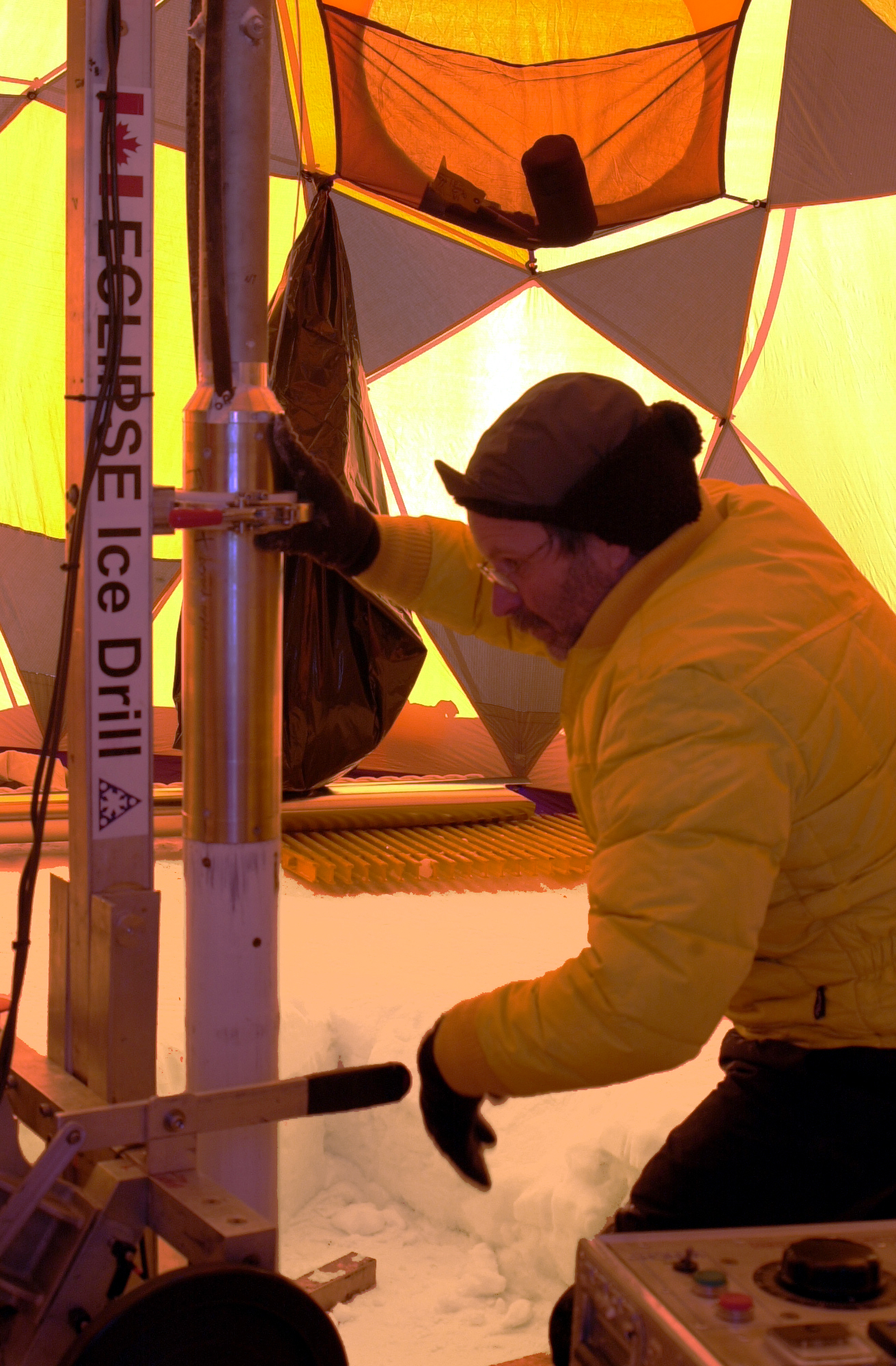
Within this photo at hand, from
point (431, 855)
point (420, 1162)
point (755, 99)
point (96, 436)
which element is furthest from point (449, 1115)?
point (755, 99)

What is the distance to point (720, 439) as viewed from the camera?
216 inches

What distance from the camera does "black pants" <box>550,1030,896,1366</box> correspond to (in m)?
1.67

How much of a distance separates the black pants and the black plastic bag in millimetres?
2891

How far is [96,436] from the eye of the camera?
1686mm

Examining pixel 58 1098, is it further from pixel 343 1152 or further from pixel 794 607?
pixel 343 1152

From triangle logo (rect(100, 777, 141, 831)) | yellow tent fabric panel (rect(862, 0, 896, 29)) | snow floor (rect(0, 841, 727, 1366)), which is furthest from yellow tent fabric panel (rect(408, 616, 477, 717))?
triangle logo (rect(100, 777, 141, 831))

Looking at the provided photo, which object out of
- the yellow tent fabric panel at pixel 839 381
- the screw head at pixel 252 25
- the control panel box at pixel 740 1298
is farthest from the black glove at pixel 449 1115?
the yellow tent fabric panel at pixel 839 381

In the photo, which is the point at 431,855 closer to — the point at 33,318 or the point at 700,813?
the point at 33,318

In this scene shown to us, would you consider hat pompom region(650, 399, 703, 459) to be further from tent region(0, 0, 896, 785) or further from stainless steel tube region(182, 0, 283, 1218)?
tent region(0, 0, 896, 785)

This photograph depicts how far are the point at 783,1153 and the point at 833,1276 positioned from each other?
449 mm

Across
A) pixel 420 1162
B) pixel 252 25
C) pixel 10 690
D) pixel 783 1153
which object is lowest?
pixel 420 1162

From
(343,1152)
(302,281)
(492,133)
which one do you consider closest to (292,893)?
(343,1152)

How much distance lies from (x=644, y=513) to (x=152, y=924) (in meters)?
0.74

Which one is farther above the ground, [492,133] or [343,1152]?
[492,133]
